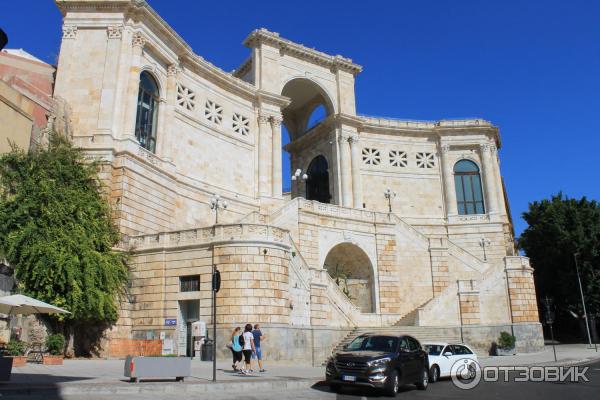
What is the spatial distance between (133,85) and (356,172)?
825 inches

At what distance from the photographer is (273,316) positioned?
22.9 meters

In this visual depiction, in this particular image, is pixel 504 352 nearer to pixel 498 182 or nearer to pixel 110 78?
pixel 498 182

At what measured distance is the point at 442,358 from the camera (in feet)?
54.1

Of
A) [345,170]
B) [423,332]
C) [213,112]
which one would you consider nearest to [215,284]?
[423,332]

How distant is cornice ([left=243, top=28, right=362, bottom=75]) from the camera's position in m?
42.6

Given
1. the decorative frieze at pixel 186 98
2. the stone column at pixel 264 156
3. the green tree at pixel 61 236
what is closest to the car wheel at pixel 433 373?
the green tree at pixel 61 236

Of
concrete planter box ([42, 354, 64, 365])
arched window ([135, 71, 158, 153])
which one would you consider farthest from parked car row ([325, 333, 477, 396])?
arched window ([135, 71, 158, 153])

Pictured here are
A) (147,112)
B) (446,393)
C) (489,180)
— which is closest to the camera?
(446,393)

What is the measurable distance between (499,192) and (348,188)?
13629 mm

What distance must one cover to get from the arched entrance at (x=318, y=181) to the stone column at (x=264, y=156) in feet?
26.7

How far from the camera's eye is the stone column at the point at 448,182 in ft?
149

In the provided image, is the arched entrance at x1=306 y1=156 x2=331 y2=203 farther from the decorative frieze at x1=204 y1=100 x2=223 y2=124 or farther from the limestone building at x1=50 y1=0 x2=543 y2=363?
the decorative frieze at x1=204 y1=100 x2=223 y2=124

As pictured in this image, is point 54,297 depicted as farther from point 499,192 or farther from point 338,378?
point 499,192

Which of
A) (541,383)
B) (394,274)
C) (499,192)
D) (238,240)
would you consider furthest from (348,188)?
(541,383)
